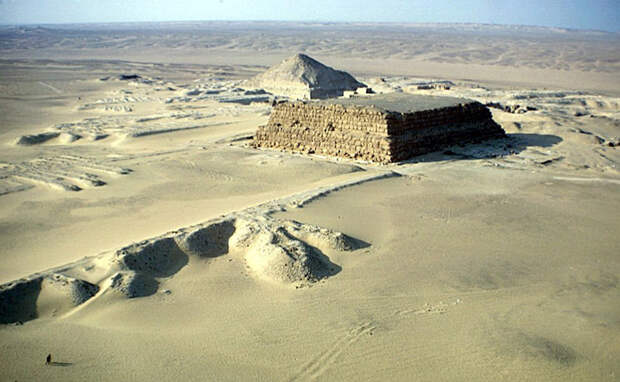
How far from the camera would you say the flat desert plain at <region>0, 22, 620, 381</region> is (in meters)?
4.76

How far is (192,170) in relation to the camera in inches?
474

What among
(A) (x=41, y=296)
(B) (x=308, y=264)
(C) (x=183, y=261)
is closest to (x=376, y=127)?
(B) (x=308, y=264)

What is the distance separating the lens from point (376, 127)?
12664 millimetres

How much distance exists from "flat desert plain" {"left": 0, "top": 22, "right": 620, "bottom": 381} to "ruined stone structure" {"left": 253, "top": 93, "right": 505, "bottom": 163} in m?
0.46

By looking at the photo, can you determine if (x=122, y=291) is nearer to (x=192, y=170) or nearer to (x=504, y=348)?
(x=504, y=348)

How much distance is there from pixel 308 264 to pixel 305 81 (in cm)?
2217

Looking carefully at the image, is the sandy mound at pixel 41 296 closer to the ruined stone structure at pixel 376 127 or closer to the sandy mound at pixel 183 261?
the sandy mound at pixel 183 261

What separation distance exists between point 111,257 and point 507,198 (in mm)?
7010

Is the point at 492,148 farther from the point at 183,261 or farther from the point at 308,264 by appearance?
the point at 183,261

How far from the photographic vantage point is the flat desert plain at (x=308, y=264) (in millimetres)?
4762

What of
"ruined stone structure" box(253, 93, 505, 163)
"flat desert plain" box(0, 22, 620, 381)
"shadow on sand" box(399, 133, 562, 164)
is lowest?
"flat desert plain" box(0, 22, 620, 381)

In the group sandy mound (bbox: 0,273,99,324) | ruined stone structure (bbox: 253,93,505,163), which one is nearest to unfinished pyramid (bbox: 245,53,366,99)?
ruined stone structure (bbox: 253,93,505,163)

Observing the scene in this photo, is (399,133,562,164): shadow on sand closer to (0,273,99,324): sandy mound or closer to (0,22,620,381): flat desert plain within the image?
(0,22,620,381): flat desert plain

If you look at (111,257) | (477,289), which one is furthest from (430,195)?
(111,257)
